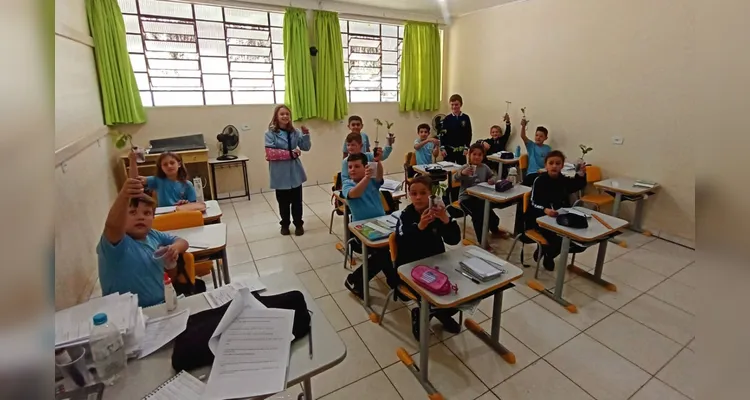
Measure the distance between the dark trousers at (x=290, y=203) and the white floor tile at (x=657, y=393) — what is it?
10.6ft

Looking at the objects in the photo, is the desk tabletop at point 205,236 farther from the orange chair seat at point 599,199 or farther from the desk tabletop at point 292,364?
the orange chair seat at point 599,199

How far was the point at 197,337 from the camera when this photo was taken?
1.26 m

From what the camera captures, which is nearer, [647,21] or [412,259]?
[412,259]

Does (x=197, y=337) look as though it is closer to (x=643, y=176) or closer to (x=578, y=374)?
(x=578, y=374)

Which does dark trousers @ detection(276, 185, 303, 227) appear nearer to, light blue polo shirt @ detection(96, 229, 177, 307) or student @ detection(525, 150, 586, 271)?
light blue polo shirt @ detection(96, 229, 177, 307)

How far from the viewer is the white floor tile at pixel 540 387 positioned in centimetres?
201

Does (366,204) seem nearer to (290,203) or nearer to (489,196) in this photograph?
(489,196)

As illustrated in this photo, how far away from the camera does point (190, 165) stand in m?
5.17

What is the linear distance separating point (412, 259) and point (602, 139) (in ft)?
11.0

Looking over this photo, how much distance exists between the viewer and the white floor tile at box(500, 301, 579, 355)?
2.39 meters

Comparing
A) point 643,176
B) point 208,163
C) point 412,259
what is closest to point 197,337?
point 412,259

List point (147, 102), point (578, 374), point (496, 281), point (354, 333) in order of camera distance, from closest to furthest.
Result: point (496, 281) < point (578, 374) < point (354, 333) < point (147, 102)

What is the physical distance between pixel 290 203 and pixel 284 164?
48 centimetres
